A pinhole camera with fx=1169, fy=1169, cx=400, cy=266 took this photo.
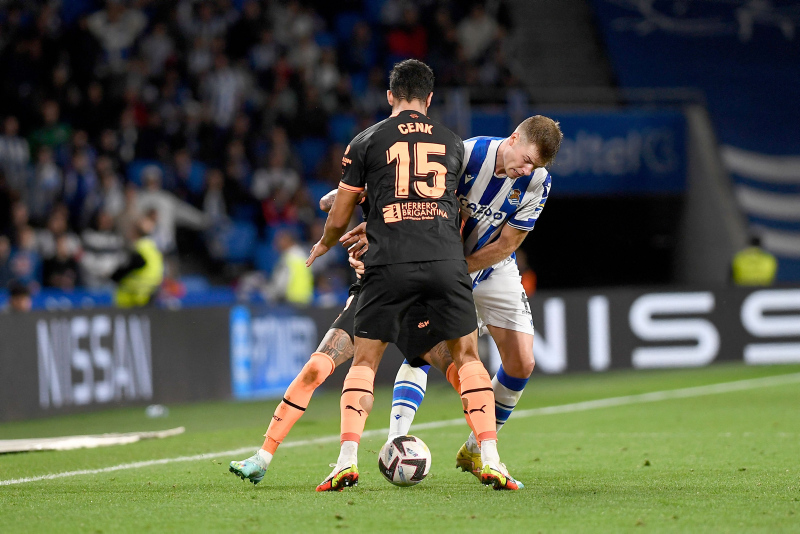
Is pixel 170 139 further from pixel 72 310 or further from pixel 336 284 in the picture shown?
pixel 72 310

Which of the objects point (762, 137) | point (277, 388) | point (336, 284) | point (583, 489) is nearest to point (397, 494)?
point (583, 489)

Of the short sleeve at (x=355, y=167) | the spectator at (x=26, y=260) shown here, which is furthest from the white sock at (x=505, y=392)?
the spectator at (x=26, y=260)

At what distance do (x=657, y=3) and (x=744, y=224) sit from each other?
4.84 meters

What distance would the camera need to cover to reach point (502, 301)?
6.41m

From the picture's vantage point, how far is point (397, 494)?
554 cm

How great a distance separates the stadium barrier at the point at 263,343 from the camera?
10734mm

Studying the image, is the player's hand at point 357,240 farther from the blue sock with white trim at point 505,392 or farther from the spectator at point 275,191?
the spectator at point 275,191

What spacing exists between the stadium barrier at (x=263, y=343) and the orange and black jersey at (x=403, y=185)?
6012 mm

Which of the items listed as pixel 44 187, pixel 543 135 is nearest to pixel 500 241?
pixel 543 135

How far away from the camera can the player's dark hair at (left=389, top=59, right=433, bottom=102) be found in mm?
5551

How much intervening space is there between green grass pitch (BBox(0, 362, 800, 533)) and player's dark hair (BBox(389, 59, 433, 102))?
74.6 inches

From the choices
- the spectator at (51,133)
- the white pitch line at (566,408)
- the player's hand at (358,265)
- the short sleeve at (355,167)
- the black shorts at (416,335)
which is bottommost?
the white pitch line at (566,408)

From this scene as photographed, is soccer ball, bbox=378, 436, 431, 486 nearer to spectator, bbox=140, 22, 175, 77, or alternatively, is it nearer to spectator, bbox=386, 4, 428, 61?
spectator, bbox=140, 22, 175, 77

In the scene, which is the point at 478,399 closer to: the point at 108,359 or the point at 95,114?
the point at 108,359
